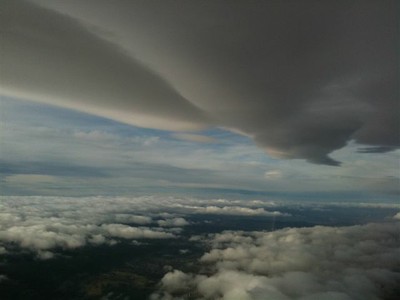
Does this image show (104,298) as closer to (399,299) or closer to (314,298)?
(314,298)

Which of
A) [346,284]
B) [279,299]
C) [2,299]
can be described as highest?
[346,284]

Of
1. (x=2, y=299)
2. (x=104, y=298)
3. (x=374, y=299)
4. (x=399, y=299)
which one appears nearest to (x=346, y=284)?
(x=374, y=299)

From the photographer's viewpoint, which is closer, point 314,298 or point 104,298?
point 314,298

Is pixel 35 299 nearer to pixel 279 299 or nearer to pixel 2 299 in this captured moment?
pixel 2 299

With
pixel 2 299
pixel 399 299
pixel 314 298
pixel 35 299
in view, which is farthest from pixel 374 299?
pixel 2 299

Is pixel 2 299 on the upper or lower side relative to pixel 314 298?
lower

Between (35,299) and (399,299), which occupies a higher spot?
(399,299)

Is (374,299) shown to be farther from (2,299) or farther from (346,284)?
(2,299)
